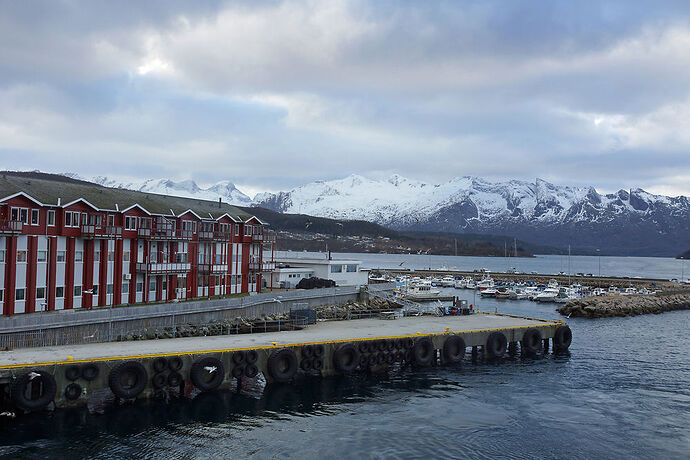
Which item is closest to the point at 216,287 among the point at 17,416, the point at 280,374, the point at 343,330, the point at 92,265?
the point at 92,265

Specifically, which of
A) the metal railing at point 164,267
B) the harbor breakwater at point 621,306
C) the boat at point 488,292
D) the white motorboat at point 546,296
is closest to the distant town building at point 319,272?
the metal railing at point 164,267

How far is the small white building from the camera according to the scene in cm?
8200

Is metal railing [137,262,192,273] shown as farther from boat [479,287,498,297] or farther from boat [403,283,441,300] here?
boat [479,287,498,297]

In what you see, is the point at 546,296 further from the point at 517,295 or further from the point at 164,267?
the point at 164,267

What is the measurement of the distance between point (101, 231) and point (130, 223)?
4.02 metres

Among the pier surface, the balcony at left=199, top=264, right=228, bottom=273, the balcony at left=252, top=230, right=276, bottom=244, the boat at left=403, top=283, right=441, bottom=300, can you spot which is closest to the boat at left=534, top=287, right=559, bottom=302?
the boat at left=403, top=283, right=441, bottom=300

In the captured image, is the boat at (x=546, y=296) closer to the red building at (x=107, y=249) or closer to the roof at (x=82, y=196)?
the red building at (x=107, y=249)

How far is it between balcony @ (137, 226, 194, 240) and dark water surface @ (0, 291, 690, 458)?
80.9 ft

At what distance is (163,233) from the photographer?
6019 centimetres

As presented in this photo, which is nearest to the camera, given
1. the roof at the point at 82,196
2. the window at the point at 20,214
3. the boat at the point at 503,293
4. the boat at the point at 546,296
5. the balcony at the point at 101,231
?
the window at the point at 20,214

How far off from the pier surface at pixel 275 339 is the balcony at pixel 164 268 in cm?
1596

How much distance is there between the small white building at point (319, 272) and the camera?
8200cm

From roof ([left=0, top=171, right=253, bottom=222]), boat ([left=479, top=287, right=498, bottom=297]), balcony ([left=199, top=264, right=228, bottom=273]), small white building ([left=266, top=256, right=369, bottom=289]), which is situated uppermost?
roof ([left=0, top=171, right=253, bottom=222])

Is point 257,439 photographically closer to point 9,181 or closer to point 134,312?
point 134,312
